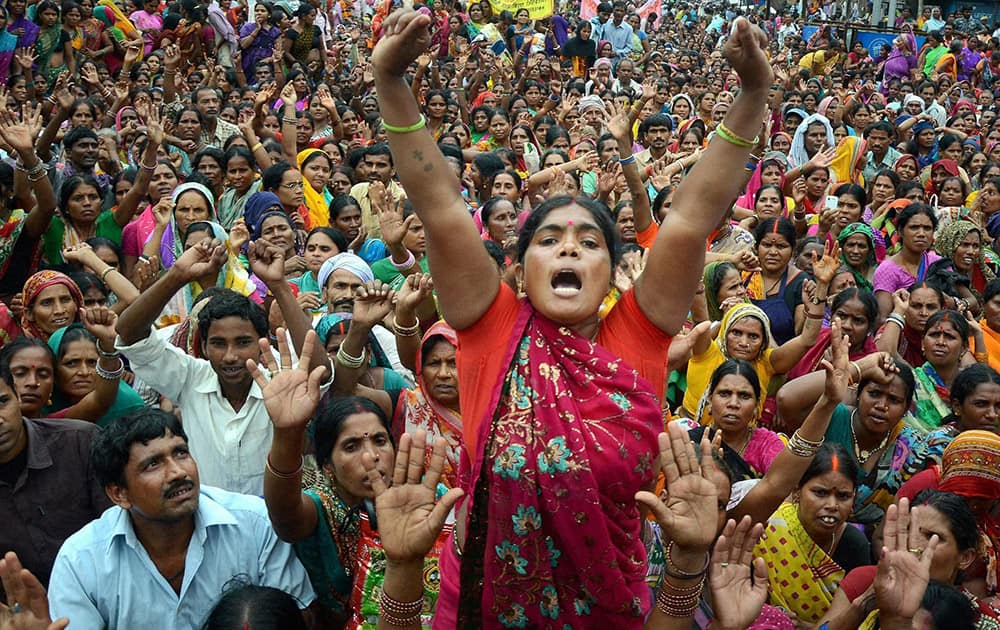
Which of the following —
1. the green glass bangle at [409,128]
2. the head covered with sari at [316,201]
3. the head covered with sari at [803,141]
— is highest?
the head covered with sari at [803,141]

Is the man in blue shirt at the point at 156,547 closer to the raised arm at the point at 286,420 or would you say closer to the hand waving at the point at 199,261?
the raised arm at the point at 286,420

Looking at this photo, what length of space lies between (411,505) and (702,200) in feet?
2.68

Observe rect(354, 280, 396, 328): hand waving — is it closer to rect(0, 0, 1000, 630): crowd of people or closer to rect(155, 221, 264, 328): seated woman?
rect(0, 0, 1000, 630): crowd of people

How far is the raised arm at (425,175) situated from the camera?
68.5 inches

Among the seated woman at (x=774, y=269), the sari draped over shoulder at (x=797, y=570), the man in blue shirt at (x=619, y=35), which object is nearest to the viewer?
the sari draped over shoulder at (x=797, y=570)

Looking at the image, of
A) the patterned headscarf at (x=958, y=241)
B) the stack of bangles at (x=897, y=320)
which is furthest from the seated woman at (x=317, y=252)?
the patterned headscarf at (x=958, y=241)

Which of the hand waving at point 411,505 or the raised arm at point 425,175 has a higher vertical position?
the raised arm at point 425,175

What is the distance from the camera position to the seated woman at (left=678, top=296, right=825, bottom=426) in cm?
421

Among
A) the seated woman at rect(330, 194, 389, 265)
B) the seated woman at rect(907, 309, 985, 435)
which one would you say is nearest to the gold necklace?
the seated woman at rect(907, 309, 985, 435)

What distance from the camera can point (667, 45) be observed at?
58.2 feet

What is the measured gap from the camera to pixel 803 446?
274 centimetres

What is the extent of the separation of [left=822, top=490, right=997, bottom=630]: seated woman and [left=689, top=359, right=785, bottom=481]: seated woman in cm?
59

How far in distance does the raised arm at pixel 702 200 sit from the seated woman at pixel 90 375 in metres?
2.13

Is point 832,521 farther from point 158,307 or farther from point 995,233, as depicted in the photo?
point 995,233
